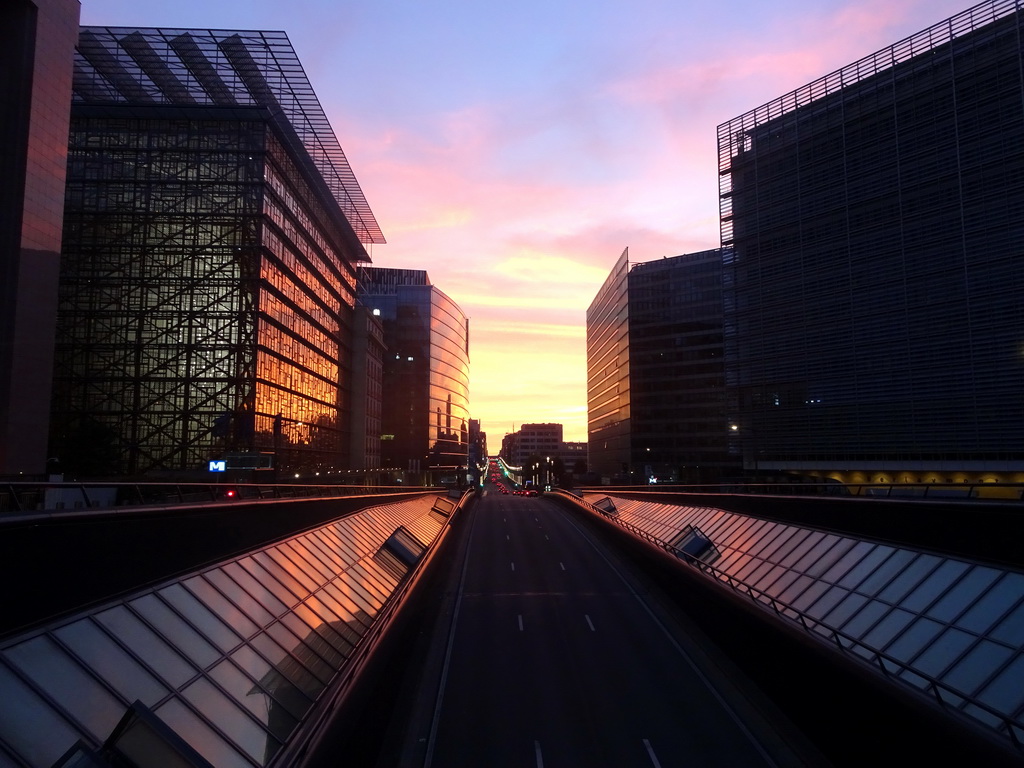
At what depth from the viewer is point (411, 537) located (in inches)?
1315

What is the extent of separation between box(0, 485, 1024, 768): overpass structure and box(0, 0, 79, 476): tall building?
25158 mm

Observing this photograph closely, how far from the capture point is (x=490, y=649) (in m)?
23.0

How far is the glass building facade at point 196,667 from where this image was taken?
24.7 feet

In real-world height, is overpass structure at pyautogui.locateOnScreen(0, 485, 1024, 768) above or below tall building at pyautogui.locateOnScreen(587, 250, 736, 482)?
below

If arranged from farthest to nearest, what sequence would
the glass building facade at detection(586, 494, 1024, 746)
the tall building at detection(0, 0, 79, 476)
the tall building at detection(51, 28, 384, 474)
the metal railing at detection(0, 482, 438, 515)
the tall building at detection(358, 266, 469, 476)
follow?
the tall building at detection(358, 266, 469, 476) → the tall building at detection(51, 28, 384, 474) → the tall building at detection(0, 0, 79, 476) → the glass building facade at detection(586, 494, 1024, 746) → the metal railing at detection(0, 482, 438, 515)

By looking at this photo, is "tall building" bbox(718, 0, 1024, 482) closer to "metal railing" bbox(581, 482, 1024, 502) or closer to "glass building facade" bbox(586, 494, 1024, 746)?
"metal railing" bbox(581, 482, 1024, 502)

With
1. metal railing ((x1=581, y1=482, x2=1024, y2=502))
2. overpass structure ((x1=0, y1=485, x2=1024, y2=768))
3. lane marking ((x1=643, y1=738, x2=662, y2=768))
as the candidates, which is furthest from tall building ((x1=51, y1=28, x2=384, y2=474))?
lane marking ((x1=643, y1=738, x2=662, y2=768))

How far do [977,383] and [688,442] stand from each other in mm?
69826

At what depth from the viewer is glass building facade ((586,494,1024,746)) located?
12.1 m

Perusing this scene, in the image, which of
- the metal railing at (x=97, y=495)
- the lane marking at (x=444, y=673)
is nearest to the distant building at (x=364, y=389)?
the lane marking at (x=444, y=673)

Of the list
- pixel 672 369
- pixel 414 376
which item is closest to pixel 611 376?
pixel 672 369

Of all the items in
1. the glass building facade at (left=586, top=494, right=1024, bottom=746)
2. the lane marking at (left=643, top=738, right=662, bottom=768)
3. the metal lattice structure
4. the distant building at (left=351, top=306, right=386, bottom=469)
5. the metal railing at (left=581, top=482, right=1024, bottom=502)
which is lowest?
the lane marking at (left=643, top=738, right=662, bottom=768)

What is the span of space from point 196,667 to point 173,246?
59.3 metres

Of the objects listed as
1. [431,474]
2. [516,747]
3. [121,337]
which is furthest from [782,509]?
[431,474]
